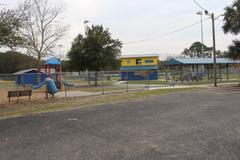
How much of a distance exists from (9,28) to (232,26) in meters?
18.0

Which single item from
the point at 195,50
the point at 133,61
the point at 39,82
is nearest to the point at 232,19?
the point at 39,82

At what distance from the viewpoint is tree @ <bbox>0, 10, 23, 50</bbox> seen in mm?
13031

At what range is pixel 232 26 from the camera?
22.6m

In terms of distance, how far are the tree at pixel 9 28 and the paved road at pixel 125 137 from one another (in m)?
5.68

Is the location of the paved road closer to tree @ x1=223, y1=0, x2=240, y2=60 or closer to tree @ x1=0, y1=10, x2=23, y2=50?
tree @ x1=0, y1=10, x2=23, y2=50

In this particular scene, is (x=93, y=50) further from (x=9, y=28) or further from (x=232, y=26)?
(x=9, y=28)

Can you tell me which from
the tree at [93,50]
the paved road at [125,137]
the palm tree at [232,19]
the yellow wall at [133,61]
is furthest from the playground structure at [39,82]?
the yellow wall at [133,61]

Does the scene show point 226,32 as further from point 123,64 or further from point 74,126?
point 123,64

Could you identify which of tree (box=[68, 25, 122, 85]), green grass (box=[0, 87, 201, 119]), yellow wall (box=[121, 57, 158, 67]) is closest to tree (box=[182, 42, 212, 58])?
yellow wall (box=[121, 57, 158, 67])

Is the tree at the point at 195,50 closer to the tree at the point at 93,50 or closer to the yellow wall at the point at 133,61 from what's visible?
the yellow wall at the point at 133,61

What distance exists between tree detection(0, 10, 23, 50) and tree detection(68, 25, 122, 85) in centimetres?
1816

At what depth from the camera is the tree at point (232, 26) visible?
22384 millimetres

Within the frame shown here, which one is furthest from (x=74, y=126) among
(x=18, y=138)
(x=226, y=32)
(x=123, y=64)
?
(x=123, y=64)

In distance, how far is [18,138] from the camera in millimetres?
6719
